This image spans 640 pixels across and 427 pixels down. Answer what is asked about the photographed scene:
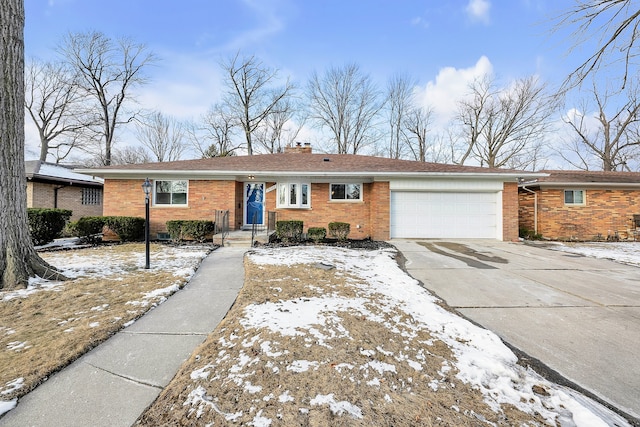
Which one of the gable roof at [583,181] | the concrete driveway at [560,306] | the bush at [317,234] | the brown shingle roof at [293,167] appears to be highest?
the brown shingle roof at [293,167]

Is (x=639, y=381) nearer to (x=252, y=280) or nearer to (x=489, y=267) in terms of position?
(x=489, y=267)

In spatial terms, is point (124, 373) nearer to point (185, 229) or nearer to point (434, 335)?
point (434, 335)

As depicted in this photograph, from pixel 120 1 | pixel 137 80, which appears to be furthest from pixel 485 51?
pixel 137 80

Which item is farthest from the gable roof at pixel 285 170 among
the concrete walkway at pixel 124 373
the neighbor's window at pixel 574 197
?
the concrete walkway at pixel 124 373

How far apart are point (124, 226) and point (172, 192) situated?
2.02 m

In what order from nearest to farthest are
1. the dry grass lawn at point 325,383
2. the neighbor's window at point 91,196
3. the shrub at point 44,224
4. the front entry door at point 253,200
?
the dry grass lawn at point 325,383 < the shrub at point 44,224 < the front entry door at point 253,200 < the neighbor's window at point 91,196

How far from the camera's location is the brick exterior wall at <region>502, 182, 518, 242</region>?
1032 centimetres

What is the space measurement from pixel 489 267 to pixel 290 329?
5.22m

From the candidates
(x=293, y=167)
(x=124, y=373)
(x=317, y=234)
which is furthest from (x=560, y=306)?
(x=293, y=167)

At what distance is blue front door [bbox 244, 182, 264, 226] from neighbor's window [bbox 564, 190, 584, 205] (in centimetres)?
1338

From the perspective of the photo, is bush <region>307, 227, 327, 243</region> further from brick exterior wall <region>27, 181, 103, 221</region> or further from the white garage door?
brick exterior wall <region>27, 181, 103, 221</region>

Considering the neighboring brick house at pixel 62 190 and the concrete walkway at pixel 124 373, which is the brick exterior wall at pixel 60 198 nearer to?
the neighboring brick house at pixel 62 190

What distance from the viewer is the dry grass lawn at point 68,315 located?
7.02 feet

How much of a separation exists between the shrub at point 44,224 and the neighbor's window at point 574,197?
19.9 meters
